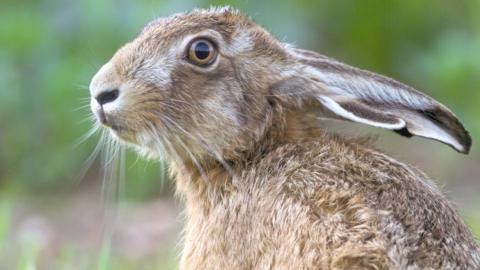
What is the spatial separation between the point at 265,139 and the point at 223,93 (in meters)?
0.27

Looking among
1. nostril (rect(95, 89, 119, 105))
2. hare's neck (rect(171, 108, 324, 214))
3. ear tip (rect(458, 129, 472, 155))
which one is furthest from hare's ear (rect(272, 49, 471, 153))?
nostril (rect(95, 89, 119, 105))

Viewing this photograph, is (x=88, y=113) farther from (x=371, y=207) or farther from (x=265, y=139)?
(x=371, y=207)

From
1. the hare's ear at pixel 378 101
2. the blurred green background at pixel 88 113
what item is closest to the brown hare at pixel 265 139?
the hare's ear at pixel 378 101

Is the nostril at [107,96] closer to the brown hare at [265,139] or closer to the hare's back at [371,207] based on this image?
the brown hare at [265,139]

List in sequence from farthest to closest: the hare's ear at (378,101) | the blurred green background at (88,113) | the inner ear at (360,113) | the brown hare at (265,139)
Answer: the blurred green background at (88,113), the hare's ear at (378,101), the inner ear at (360,113), the brown hare at (265,139)

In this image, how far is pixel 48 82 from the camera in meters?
9.36

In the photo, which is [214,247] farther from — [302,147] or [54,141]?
[54,141]

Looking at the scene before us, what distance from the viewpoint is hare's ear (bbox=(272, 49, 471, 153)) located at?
607 centimetres

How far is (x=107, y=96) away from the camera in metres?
5.83

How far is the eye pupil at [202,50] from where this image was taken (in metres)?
6.04

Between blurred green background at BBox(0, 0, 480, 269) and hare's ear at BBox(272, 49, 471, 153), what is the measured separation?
212 cm

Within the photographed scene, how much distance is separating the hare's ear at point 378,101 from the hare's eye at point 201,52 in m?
0.33

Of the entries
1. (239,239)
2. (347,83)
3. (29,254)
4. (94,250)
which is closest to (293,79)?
(347,83)

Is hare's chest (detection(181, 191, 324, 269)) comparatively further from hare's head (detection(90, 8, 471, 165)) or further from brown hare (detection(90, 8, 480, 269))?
hare's head (detection(90, 8, 471, 165))
